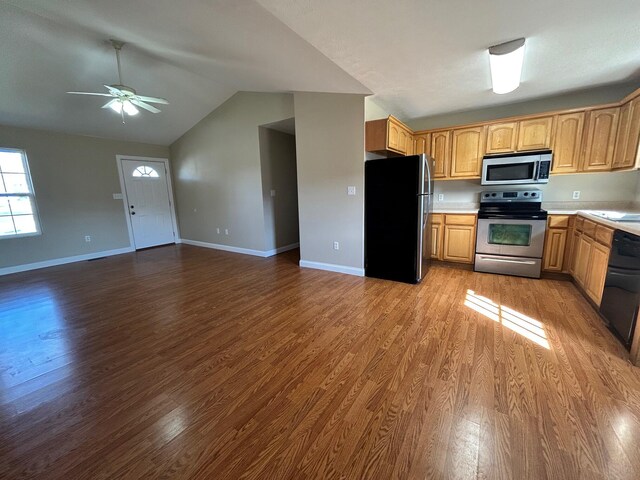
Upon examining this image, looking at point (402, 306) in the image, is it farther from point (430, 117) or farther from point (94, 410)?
point (430, 117)

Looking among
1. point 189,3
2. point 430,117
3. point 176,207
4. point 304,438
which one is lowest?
point 304,438

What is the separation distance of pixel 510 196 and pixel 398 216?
6.04 feet

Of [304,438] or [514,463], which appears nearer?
[514,463]

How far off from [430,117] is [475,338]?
3.69m

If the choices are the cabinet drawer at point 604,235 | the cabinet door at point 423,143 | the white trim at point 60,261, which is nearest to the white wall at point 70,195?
the white trim at point 60,261

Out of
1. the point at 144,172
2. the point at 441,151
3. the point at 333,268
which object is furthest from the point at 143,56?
the point at 441,151

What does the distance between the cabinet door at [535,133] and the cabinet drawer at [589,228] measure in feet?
3.90

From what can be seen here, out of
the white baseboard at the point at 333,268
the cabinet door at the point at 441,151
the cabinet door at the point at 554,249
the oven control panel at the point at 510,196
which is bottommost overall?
the white baseboard at the point at 333,268

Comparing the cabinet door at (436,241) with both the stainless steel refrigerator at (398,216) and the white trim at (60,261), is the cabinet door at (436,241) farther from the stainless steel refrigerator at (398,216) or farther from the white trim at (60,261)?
the white trim at (60,261)

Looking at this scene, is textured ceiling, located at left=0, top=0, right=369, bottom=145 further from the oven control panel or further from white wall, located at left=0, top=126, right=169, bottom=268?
the oven control panel

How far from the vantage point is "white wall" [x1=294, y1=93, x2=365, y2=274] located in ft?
11.7

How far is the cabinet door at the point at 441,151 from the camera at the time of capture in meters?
4.07

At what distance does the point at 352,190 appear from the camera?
12.1 ft

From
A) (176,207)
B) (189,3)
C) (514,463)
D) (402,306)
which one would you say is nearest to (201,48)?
(189,3)
